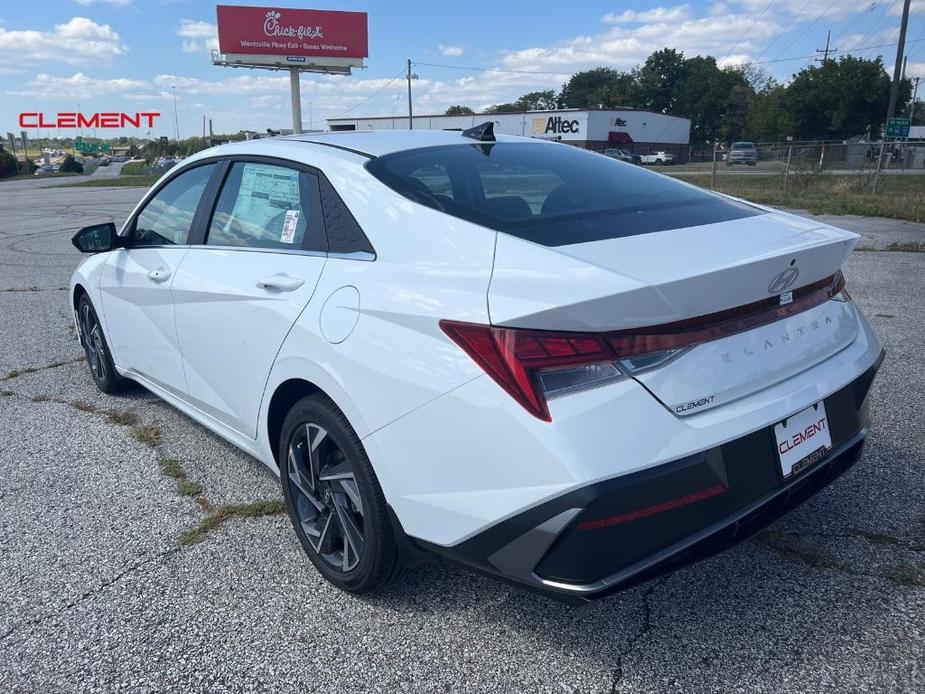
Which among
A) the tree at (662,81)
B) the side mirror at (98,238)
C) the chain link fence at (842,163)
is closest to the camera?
the side mirror at (98,238)

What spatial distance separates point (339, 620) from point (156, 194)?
272 cm

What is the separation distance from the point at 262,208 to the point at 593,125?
6344 cm

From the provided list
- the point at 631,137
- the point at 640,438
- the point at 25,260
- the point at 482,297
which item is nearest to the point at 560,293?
the point at 482,297

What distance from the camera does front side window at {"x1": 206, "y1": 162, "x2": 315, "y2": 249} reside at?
2889 millimetres

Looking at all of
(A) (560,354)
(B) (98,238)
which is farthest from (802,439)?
(B) (98,238)

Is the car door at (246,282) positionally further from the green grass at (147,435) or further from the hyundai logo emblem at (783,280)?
the hyundai logo emblem at (783,280)

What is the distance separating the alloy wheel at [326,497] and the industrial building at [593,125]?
187 feet

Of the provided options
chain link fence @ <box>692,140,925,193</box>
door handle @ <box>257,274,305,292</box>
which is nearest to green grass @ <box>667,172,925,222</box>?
chain link fence @ <box>692,140,925,193</box>

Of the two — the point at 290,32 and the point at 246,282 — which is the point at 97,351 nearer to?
the point at 246,282

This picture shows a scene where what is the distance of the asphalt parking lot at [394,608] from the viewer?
2.24 meters

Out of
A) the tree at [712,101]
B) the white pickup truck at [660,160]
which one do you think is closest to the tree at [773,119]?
the white pickup truck at [660,160]

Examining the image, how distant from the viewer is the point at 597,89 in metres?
109

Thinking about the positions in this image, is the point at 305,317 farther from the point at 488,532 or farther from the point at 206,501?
the point at 206,501

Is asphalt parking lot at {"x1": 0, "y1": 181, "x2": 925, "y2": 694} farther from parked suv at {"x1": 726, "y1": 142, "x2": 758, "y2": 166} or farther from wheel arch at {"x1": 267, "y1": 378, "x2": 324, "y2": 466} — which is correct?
parked suv at {"x1": 726, "y1": 142, "x2": 758, "y2": 166}
